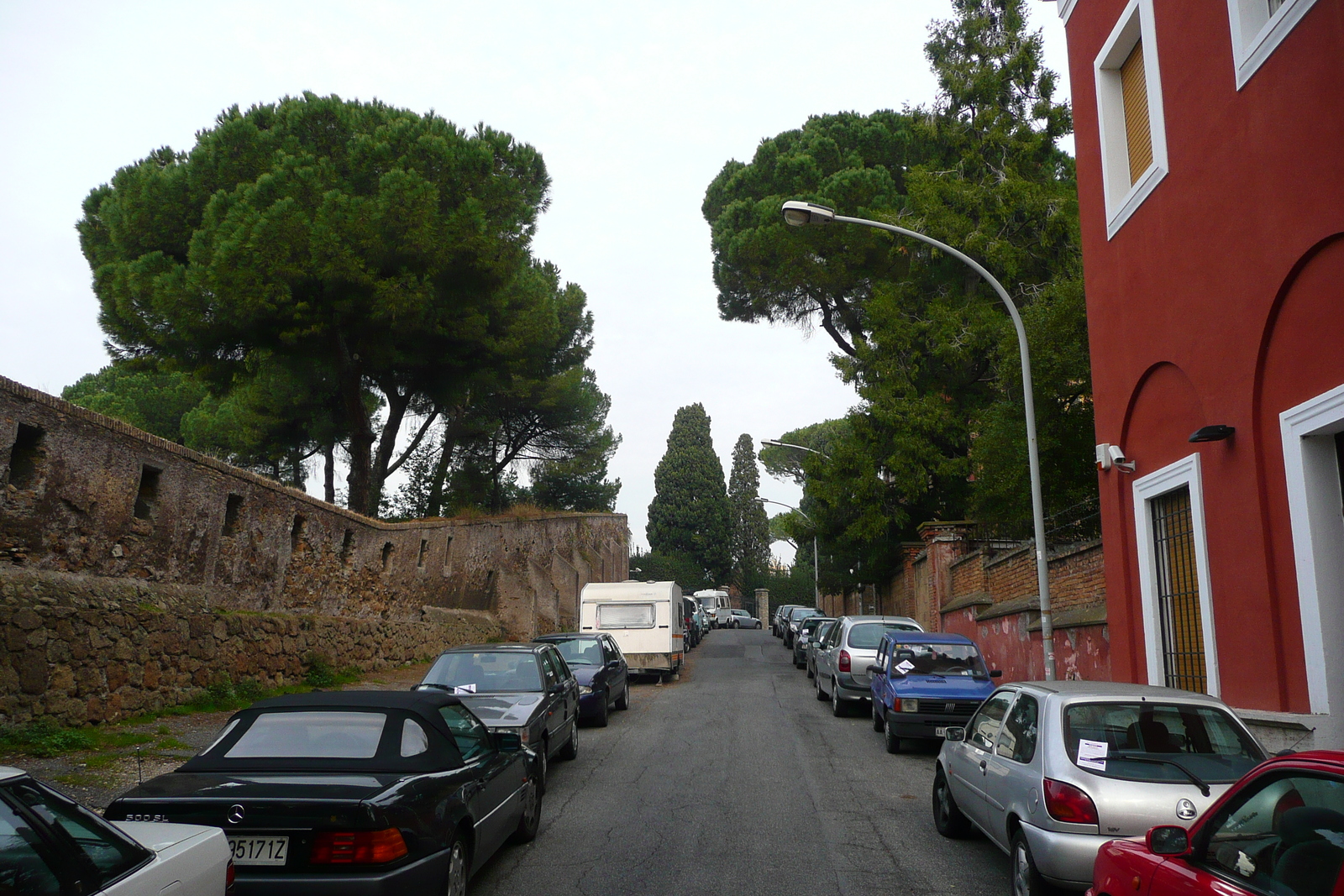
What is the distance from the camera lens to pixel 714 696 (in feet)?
66.6

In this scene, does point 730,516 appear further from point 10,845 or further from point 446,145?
point 10,845

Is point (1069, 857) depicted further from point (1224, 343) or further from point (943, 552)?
point (943, 552)

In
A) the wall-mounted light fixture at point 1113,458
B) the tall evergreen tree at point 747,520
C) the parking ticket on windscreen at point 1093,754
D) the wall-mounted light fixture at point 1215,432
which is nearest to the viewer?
the parking ticket on windscreen at point 1093,754

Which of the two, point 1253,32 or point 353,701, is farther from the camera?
point 1253,32

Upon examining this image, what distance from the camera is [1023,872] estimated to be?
5.73 metres

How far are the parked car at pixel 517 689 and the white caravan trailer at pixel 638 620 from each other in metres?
11.6

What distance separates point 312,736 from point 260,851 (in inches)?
37.0

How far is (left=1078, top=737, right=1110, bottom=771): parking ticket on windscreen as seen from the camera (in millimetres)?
5633

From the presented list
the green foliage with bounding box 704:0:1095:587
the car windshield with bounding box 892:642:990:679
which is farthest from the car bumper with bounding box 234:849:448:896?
the green foliage with bounding box 704:0:1095:587

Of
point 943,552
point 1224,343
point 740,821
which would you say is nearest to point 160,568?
point 740,821

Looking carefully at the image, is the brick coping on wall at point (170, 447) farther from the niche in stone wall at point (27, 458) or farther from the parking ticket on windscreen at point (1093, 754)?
the parking ticket on windscreen at point (1093, 754)

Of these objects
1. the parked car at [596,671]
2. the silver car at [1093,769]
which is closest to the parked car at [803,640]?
the parked car at [596,671]

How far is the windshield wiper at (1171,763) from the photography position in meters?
5.43

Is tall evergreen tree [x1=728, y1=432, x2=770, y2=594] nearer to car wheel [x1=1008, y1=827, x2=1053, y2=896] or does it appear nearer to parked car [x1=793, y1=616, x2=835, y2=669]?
parked car [x1=793, y1=616, x2=835, y2=669]
